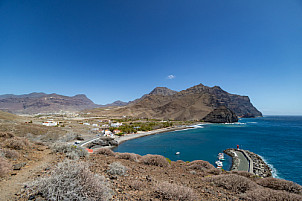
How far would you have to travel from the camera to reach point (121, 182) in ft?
17.1

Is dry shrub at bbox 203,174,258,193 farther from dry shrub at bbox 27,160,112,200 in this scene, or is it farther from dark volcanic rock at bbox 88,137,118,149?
dark volcanic rock at bbox 88,137,118,149

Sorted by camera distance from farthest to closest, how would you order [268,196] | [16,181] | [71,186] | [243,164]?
[243,164]
[268,196]
[16,181]
[71,186]

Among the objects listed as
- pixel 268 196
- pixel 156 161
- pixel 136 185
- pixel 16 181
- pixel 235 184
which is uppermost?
pixel 16 181

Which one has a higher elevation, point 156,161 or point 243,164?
point 156,161

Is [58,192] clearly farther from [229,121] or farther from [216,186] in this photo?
[229,121]

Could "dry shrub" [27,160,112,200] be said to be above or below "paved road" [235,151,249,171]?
above

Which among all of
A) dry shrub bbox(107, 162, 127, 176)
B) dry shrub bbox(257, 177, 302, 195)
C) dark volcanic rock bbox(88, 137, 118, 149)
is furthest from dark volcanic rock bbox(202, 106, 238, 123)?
dry shrub bbox(107, 162, 127, 176)

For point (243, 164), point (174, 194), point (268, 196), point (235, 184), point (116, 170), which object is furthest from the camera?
point (243, 164)

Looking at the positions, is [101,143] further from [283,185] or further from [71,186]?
[283,185]

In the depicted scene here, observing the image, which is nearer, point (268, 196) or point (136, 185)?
point (268, 196)

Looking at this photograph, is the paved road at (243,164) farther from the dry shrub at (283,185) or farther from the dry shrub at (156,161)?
the dry shrub at (156,161)

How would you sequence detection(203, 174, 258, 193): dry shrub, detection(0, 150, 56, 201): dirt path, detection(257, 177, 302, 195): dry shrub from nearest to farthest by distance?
detection(0, 150, 56, 201): dirt path, detection(203, 174, 258, 193): dry shrub, detection(257, 177, 302, 195): dry shrub

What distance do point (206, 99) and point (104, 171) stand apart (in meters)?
199

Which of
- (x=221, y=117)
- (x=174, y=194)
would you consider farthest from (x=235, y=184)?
(x=221, y=117)
